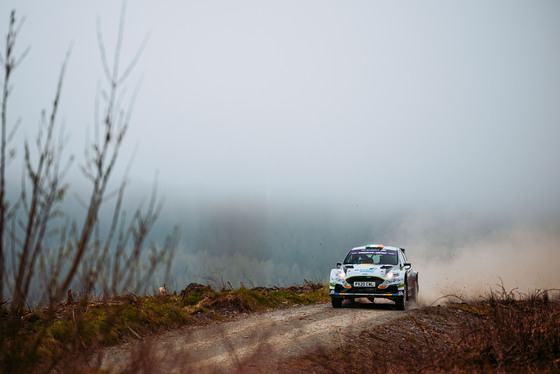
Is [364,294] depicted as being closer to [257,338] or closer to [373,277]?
[373,277]

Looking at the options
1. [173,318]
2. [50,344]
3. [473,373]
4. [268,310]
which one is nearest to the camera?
[473,373]

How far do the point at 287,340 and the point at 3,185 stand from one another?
6935 mm

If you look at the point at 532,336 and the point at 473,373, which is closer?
the point at 473,373

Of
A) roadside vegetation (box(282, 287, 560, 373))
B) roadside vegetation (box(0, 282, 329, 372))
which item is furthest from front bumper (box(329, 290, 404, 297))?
roadside vegetation (box(282, 287, 560, 373))

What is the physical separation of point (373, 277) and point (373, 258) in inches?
56.0

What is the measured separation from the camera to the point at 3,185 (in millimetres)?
3439

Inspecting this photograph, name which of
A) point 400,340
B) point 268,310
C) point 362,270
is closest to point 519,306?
point 400,340

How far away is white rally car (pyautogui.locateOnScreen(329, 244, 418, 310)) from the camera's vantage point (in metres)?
14.8

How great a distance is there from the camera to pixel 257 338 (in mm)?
9172

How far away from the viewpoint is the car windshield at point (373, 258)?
15.9m

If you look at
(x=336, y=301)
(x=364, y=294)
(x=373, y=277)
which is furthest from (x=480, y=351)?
(x=336, y=301)

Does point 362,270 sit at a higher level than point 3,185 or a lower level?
lower

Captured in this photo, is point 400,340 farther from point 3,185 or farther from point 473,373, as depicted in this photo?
point 3,185

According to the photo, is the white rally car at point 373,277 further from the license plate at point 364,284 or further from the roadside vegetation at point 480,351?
the roadside vegetation at point 480,351
